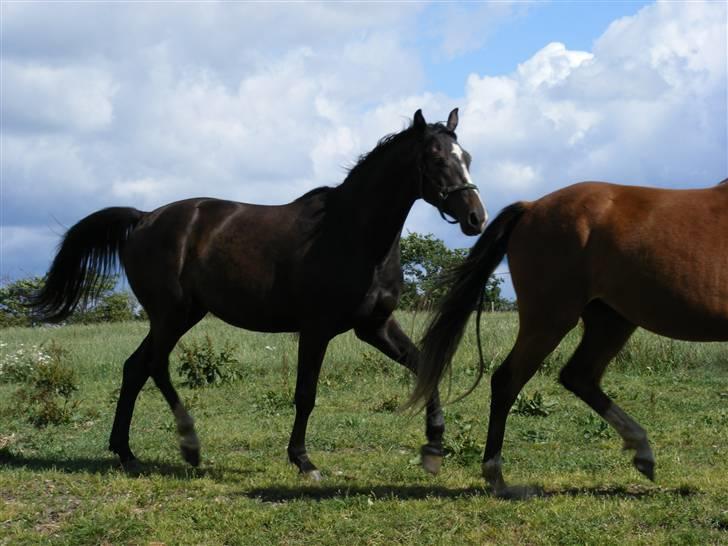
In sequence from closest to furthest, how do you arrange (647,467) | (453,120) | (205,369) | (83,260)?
(647,467), (453,120), (83,260), (205,369)

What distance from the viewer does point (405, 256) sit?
39.9m

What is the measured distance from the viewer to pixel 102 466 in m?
6.95

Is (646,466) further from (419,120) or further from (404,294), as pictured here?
(404,294)

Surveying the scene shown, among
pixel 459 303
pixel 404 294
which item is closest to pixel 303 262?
pixel 459 303

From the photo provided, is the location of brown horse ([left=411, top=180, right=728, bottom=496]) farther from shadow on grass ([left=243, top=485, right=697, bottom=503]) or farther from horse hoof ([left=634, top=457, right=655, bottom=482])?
shadow on grass ([left=243, top=485, right=697, bottom=503])

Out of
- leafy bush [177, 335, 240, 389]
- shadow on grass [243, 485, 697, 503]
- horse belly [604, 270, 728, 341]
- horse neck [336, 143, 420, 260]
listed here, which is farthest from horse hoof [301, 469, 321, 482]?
leafy bush [177, 335, 240, 389]

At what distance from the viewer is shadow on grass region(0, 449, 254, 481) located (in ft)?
21.3

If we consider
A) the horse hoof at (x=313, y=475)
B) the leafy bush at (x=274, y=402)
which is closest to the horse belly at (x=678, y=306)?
the horse hoof at (x=313, y=475)

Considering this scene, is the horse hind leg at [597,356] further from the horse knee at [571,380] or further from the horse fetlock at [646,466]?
the horse fetlock at [646,466]

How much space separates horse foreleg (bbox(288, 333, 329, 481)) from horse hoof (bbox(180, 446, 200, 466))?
0.82m

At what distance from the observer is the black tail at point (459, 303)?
5.76 m

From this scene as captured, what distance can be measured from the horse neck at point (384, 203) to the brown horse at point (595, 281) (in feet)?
2.31

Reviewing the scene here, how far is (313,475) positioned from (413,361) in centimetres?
111


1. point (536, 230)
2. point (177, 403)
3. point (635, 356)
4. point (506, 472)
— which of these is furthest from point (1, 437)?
point (635, 356)
